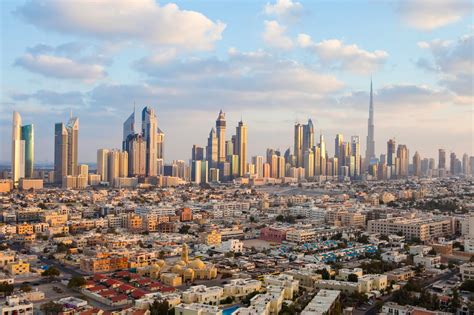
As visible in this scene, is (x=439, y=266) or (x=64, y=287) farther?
(x=439, y=266)

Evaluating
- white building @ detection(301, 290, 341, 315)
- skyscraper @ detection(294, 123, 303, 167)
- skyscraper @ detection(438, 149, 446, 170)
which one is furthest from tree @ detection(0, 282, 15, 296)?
skyscraper @ detection(438, 149, 446, 170)

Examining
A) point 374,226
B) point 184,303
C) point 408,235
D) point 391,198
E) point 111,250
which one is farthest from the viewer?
point 391,198

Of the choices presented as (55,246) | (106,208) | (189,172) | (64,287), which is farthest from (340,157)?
(64,287)

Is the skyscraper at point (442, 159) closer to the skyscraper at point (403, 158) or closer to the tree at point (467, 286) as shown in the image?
the skyscraper at point (403, 158)

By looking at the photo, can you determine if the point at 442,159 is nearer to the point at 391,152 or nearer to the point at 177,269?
the point at 391,152

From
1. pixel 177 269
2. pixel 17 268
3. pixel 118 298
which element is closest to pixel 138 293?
pixel 118 298

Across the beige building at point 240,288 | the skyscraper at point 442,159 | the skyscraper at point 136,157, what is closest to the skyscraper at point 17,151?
the skyscraper at point 136,157

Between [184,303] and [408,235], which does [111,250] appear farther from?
[408,235]
